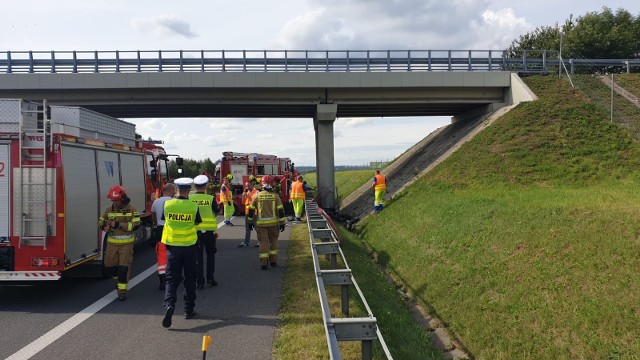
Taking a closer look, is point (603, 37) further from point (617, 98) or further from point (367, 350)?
point (367, 350)

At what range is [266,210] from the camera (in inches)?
354

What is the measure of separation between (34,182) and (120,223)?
1.39 m

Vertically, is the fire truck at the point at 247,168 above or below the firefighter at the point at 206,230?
above

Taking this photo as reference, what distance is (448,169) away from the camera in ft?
60.5

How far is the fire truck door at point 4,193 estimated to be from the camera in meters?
6.73

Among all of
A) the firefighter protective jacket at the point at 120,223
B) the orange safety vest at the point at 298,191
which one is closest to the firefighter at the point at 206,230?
the firefighter protective jacket at the point at 120,223

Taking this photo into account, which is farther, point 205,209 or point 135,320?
point 205,209

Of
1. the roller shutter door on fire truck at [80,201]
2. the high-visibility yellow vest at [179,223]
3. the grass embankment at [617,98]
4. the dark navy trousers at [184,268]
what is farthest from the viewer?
the grass embankment at [617,98]

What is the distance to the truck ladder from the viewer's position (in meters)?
6.75

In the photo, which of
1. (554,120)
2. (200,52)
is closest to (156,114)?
(200,52)

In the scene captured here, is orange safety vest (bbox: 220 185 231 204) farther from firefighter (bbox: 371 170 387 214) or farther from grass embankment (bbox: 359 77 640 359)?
firefighter (bbox: 371 170 387 214)

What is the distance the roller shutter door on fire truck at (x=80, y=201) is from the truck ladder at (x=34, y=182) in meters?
0.28

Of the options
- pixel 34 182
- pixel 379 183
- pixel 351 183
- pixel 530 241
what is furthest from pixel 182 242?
pixel 351 183

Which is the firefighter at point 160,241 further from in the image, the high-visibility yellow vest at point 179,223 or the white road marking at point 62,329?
the high-visibility yellow vest at point 179,223
